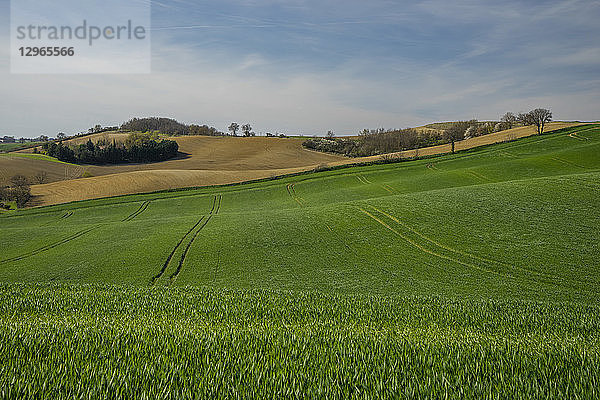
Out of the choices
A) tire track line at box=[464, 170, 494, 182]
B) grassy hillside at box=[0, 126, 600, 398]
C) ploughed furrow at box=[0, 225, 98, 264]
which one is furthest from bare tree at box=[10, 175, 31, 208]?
tire track line at box=[464, 170, 494, 182]

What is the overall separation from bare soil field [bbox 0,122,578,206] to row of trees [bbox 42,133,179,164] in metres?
4.69

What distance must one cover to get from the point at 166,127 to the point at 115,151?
51153 mm

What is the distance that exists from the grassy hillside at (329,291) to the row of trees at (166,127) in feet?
307

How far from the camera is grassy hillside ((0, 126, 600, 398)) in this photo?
4508mm

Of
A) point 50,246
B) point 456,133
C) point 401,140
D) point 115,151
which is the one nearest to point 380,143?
point 401,140

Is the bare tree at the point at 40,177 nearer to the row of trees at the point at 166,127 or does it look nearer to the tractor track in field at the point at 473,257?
the row of trees at the point at 166,127

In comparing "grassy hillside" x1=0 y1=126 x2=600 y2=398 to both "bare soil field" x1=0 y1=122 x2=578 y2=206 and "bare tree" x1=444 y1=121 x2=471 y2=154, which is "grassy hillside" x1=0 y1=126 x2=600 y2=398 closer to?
"bare soil field" x1=0 y1=122 x2=578 y2=206

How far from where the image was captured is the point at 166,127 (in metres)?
141

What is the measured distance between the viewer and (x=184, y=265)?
20.3m

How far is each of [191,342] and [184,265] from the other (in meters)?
15.7

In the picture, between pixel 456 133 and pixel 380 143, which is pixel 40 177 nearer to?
pixel 380 143

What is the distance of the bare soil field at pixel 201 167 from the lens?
55562 mm

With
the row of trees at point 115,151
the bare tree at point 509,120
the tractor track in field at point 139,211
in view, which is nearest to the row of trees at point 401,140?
the bare tree at point 509,120

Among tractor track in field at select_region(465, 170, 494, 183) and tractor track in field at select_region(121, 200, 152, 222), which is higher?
tractor track in field at select_region(465, 170, 494, 183)
